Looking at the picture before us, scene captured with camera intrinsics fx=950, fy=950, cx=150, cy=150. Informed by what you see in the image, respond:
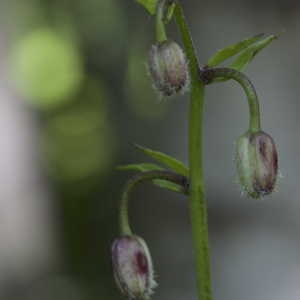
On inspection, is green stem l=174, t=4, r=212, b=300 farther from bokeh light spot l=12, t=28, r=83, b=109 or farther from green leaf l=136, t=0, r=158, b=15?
bokeh light spot l=12, t=28, r=83, b=109

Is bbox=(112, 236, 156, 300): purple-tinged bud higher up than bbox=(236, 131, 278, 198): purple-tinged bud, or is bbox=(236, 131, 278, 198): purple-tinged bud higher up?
bbox=(236, 131, 278, 198): purple-tinged bud

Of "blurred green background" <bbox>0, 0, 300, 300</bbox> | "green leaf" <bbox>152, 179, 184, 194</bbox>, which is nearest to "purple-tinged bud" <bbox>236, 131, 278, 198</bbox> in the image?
"green leaf" <bbox>152, 179, 184, 194</bbox>

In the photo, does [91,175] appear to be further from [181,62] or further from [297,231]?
[181,62]

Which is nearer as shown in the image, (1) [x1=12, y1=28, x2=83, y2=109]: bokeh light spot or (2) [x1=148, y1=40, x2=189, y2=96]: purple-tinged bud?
(2) [x1=148, y1=40, x2=189, y2=96]: purple-tinged bud

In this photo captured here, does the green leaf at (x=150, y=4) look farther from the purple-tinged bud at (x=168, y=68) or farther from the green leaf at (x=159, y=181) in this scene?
the green leaf at (x=159, y=181)

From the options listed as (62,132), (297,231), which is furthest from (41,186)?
(297,231)
